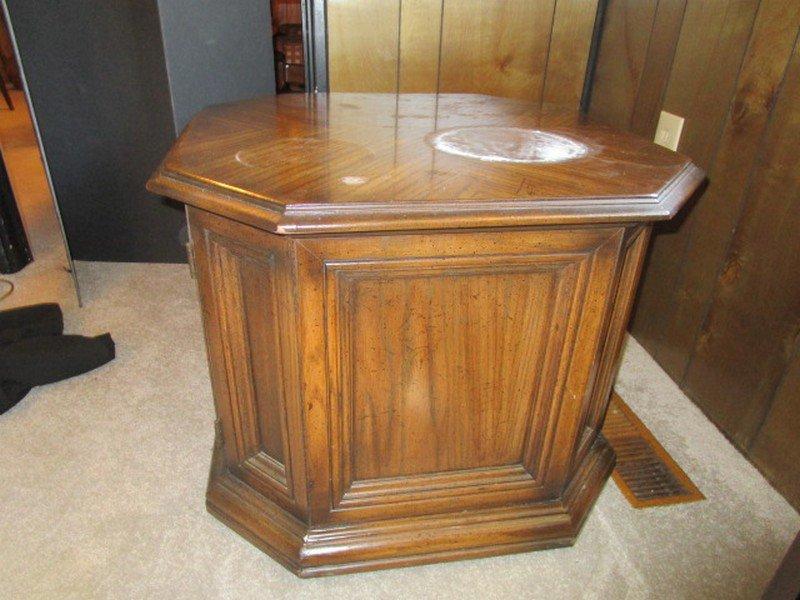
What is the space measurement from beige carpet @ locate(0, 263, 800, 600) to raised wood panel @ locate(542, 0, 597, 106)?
1142 mm

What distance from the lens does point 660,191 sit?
88cm

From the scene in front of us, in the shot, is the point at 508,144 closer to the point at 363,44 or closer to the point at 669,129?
the point at 669,129

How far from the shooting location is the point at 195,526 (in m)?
1.25

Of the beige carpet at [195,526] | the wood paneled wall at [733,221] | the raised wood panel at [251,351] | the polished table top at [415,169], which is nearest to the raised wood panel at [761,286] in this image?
the wood paneled wall at [733,221]

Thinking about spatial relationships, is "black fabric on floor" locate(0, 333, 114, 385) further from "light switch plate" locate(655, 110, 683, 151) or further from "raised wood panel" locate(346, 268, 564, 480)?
"light switch plate" locate(655, 110, 683, 151)

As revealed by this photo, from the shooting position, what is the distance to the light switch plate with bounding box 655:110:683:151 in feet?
5.48

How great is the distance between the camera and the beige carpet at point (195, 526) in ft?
3.72

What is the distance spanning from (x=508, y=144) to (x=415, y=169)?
0.28 m

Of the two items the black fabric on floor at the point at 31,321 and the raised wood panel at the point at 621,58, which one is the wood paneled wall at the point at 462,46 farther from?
the black fabric on floor at the point at 31,321

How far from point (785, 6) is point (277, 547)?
161 centimetres

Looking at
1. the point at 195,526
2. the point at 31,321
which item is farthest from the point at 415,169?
the point at 31,321

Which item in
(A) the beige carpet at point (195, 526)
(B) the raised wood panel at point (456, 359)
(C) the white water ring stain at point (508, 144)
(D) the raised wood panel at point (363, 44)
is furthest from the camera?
(D) the raised wood panel at point (363, 44)

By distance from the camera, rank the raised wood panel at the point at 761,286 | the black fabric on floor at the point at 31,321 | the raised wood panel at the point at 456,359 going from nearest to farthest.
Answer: the raised wood panel at the point at 456,359 → the raised wood panel at the point at 761,286 → the black fabric on floor at the point at 31,321

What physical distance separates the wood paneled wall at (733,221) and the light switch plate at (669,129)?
0.03 m
